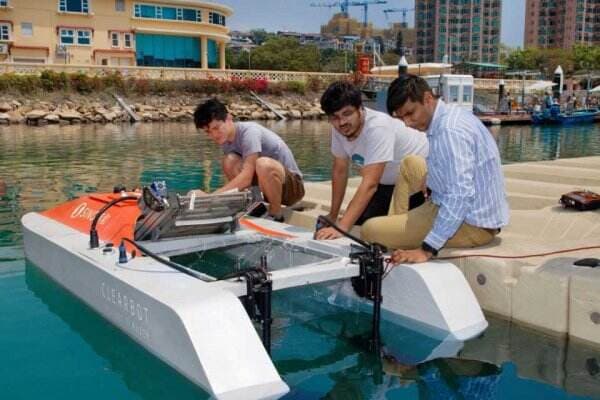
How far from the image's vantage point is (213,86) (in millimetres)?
46500

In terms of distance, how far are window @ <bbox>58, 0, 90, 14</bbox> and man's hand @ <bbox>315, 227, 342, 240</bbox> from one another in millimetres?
50963

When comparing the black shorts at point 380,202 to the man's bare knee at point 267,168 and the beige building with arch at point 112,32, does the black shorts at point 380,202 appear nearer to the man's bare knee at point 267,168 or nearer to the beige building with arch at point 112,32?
the man's bare knee at point 267,168

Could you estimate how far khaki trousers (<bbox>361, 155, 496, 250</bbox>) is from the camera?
482 centimetres

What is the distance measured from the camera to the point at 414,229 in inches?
191

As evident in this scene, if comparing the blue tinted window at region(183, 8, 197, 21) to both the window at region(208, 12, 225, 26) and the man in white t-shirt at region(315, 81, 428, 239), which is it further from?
the man in white t-shirt at region(315, 81, 428, 239)

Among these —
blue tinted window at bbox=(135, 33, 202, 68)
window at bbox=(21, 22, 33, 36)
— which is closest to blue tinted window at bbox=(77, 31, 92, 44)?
window at bbox=(21, 22, 33, 36)

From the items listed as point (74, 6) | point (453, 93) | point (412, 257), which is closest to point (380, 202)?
point (412, 257)

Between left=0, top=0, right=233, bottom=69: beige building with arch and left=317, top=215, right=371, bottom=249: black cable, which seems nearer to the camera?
left=317, top=215, right=371, bottom=249: black cable

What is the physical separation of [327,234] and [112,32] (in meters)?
51.6

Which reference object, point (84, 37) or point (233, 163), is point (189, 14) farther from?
point (233, 163)

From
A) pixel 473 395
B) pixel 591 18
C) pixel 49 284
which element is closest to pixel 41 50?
pixel 49 284

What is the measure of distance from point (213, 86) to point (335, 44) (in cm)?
13780

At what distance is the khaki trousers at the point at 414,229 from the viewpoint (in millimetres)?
4816

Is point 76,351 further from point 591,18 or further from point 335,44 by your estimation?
point 335,44
